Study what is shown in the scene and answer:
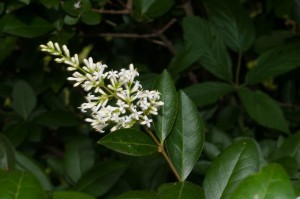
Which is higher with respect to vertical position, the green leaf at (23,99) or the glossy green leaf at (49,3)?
the glossy green leaf at (49,3)

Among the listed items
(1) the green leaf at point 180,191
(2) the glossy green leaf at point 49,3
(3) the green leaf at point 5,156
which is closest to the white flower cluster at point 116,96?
(1) the green leaf at point 180,191

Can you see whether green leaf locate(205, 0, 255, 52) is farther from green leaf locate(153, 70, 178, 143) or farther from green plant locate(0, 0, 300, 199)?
green leaf locate(153, 70, 178, 143)

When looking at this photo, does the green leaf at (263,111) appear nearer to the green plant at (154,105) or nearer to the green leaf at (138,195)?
the green plant at (154,105)

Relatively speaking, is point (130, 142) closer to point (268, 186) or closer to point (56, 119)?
point (268, 186)

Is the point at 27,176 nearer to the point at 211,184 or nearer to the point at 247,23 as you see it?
the point at 211,184

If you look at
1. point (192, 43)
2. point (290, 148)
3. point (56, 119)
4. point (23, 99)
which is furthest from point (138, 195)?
point (23, 99)

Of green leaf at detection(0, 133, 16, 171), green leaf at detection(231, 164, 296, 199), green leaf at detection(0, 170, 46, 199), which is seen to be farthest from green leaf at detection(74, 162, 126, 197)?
green leaf at detection(231, 164, 296, 199)

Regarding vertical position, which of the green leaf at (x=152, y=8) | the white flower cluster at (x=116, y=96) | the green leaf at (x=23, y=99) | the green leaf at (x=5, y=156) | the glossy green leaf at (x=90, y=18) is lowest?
the green leaf at (x=23, y=99)
